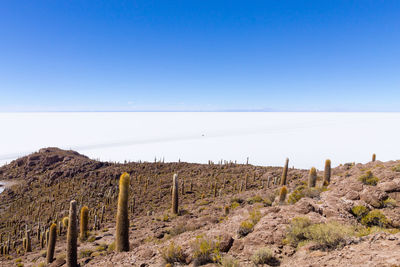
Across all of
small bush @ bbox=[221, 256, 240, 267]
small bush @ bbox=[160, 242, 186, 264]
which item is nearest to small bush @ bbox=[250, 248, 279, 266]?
small bush @ bbox=[221, 256, 240, 267]

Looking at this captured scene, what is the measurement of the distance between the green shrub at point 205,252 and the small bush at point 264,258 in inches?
45.0

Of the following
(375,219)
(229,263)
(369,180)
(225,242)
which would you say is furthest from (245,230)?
(369,180)

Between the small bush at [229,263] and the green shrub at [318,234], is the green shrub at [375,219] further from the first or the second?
the small bush at [229,263]

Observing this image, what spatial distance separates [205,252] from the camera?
7.16 metres

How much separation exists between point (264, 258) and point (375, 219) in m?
5.08

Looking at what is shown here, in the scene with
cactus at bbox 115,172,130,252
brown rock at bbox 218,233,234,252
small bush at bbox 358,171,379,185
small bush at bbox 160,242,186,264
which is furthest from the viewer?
cactus at bbox 115,172,130,252

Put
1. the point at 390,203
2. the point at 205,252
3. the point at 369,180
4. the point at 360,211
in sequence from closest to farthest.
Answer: the point at 205,252 < the point at 360,211 < the point at 390,203 < the point at 369,180

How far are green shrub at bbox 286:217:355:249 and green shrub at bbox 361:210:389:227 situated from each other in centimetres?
228

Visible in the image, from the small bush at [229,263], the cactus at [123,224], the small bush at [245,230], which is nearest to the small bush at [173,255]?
the small bush at [229,263]

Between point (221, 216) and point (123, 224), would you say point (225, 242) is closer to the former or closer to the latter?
point (123, 224)

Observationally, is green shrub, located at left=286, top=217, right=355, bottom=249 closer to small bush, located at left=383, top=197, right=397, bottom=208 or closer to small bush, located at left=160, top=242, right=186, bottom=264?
small bush, located at left=160, top=242, right=186, bottom=264

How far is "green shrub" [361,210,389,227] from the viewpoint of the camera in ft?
26.1

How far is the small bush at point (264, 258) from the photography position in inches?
249

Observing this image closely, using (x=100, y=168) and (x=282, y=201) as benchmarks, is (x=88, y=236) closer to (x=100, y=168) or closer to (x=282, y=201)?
(x=282, y=201)
